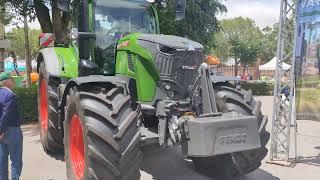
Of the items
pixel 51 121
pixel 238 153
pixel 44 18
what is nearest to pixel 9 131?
pixel 51 121

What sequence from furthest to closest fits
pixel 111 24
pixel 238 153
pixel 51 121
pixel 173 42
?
pixel 51 121
pixel 111 24
pixel 238 153
pixel 173 42

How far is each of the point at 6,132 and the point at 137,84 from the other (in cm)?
181

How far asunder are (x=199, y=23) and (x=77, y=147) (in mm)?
13033

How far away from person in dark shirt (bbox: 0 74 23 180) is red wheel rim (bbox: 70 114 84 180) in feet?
2.29

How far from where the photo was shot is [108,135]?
16.0ft

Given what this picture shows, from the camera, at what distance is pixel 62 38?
14156 mm

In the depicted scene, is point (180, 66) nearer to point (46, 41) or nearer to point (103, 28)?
point (103, 28)

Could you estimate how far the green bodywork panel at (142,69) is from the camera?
584 cm

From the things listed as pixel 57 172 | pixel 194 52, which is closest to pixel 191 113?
pixel 194 52

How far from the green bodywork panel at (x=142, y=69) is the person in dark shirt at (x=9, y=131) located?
157cm

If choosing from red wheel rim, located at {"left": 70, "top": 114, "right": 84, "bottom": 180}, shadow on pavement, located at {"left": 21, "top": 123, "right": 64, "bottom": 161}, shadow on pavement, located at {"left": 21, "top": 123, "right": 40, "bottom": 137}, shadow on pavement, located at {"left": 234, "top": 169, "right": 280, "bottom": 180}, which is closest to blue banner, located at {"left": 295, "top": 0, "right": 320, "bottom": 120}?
shadow on pavement, located at {"left": 234, "top": 169, "right": 280, "bottom": 180}

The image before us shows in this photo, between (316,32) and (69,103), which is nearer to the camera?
(69,103)

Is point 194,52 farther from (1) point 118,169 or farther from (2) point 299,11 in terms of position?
(2) point 299,11

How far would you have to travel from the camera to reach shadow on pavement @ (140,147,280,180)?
6.70m
